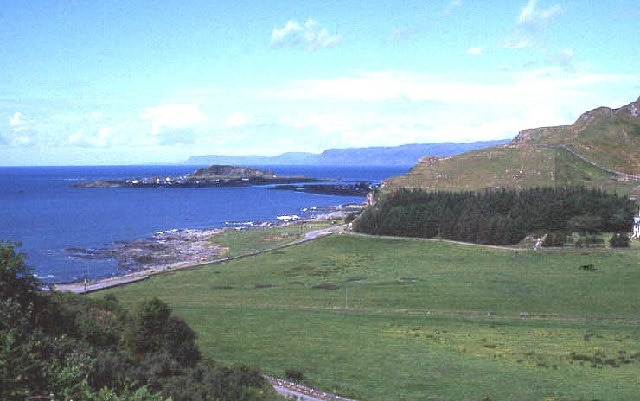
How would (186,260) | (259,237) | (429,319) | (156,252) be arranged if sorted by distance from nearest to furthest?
(429,319) → (186,260) → (156,252) → (259,237)

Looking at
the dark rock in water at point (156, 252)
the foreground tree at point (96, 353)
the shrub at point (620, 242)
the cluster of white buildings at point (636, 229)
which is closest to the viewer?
the foreground tree at point (96, 353)

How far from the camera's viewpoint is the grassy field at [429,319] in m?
38.1

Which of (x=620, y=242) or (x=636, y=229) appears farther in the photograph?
(x=636, y=229)

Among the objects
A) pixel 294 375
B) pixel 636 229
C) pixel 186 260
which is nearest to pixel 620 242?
pixel 636 229

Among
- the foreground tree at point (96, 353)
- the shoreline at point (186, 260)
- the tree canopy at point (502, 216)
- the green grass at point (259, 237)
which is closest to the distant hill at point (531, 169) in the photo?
the shoreline at point (186, 260)

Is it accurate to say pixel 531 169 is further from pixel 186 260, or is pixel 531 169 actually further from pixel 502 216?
pixel 186 260

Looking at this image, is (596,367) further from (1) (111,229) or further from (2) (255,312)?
(1) (111,229)

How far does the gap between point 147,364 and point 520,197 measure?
360 ft

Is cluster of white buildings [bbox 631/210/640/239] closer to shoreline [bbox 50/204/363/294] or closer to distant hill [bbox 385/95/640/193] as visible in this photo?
distant hill [bbox 385/95/640/193]

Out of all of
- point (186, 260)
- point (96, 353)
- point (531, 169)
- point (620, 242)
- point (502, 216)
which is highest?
point (531, 169)

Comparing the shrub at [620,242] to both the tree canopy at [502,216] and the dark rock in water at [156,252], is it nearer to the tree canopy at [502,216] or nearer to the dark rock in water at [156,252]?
the tree canopy at [502,216]

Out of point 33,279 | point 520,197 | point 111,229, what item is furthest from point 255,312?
point 111,229

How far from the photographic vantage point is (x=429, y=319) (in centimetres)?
5834

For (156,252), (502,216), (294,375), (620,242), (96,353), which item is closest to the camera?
(96,353)
